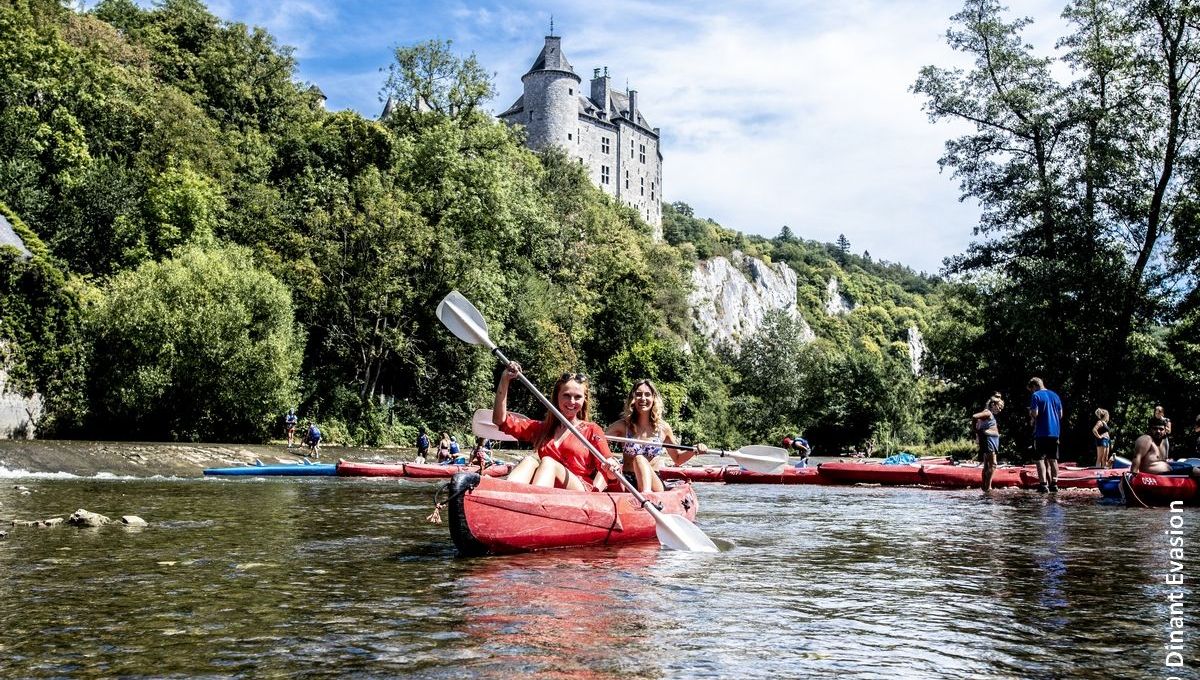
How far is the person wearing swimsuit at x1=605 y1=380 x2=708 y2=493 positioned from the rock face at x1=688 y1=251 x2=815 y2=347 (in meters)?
91.1

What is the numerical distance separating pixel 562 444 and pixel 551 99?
100083 millimetres

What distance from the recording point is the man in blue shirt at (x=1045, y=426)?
53.3 feet

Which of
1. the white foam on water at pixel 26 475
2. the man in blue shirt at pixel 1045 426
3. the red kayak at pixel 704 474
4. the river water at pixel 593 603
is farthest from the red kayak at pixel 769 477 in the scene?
the white foam on water at pixel 26 475

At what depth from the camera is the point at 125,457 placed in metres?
23.4

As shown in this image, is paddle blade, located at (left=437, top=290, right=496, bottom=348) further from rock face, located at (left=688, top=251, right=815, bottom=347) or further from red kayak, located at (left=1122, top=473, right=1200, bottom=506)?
rock face, located at (left=688, top=251, right=815, bottom=347)

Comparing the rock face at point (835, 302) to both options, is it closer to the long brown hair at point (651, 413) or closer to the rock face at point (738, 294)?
the rock face at point (738, 294)

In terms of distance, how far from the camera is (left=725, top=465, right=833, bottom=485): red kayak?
2258 centimetres

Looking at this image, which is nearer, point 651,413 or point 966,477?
point 651,413

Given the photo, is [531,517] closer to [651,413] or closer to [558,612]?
[651,413]

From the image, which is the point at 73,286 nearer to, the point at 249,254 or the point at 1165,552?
the point at 249,254

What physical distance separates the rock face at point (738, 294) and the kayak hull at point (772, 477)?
257 feet

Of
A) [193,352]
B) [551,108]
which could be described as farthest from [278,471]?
[551,108]

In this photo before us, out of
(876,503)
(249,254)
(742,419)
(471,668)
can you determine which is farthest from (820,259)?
(471,668)

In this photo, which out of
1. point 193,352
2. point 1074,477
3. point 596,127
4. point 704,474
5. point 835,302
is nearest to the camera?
point 1074,477
